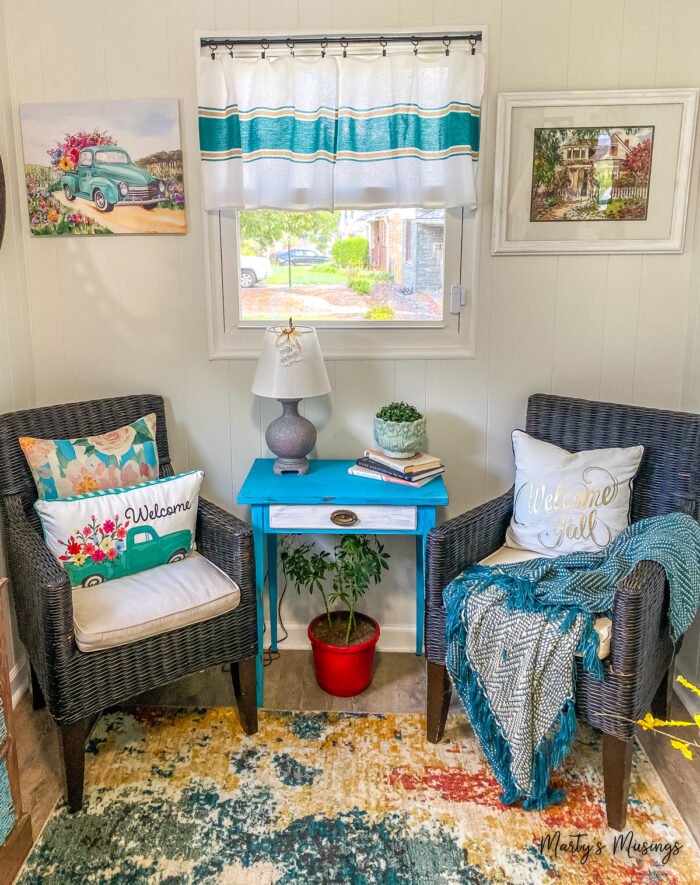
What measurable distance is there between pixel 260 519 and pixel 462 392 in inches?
33.1

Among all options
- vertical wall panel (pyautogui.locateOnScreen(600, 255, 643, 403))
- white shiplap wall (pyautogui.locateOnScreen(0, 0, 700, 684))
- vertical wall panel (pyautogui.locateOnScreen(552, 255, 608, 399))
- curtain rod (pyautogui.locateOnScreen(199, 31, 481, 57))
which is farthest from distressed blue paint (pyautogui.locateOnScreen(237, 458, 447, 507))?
curtain rod (pyautogui.locateOnScreen(199, 31, 481, 57))

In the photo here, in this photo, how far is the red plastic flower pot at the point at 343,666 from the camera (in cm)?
234

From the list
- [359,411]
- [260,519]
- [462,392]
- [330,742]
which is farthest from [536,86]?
[330,742]

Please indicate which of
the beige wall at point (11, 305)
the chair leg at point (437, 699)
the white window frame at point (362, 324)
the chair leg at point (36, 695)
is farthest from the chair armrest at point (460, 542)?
the beige wall at point (11, 305)

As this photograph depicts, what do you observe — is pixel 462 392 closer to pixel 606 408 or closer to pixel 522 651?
pixel 606 408

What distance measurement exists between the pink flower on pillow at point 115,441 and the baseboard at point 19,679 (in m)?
0.81

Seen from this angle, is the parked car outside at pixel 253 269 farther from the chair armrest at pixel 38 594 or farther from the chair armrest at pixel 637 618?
the chair armrest at pixel 637 618

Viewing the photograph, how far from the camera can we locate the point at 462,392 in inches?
99.8

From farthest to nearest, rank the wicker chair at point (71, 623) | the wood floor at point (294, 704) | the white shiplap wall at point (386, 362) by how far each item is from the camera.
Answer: the white shiplap wall at point (386, 362)
the wood floor at point (294, 704)
the wicker chair at point (71, 623)

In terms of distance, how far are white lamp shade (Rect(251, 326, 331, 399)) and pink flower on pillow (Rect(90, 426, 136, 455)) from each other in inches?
17.3

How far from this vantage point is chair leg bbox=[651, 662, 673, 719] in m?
2.17

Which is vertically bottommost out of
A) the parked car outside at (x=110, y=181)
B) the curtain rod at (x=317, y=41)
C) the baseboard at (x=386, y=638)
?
the baseboard at (x=386, y=638)

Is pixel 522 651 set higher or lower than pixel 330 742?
higher

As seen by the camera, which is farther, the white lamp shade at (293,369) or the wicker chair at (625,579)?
the white lamp shade at (293,369)
